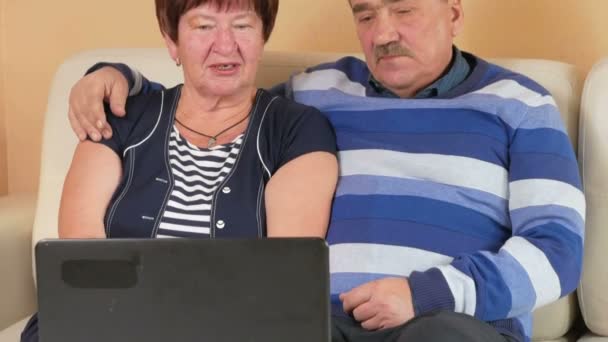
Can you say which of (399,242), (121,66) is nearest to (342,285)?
(399,242)

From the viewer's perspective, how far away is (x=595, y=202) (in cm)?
150

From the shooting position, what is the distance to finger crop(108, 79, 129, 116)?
1462 mm

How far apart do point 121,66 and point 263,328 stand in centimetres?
80

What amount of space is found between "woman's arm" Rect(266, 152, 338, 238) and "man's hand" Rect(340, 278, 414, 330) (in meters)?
0.16

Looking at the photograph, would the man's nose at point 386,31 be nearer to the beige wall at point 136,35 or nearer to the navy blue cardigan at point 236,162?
the navy blue cardigan at point 236,162

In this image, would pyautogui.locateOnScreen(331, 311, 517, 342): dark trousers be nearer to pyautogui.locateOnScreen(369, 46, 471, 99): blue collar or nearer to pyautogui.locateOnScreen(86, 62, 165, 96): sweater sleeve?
pyautogui.locateOnScreen(369, 46, 471, 99): blue collar

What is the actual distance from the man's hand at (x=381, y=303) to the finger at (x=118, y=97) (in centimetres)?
51

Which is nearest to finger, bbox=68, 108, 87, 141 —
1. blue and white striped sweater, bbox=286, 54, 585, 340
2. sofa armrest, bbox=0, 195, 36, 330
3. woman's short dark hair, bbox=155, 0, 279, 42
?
woman's short dark hair, bbox=155, 0, 279, 42

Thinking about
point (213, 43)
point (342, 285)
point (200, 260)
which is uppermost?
point (213, 43)

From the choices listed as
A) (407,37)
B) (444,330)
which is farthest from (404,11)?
(444,330)

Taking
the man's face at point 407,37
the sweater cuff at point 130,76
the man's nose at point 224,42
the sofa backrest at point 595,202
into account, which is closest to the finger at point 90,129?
the sweater cuff at point 130,76

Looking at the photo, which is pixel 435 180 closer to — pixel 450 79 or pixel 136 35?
pixel 450 79

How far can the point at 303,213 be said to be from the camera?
1.39m

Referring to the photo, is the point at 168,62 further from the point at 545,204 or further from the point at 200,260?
the point at 200,260
